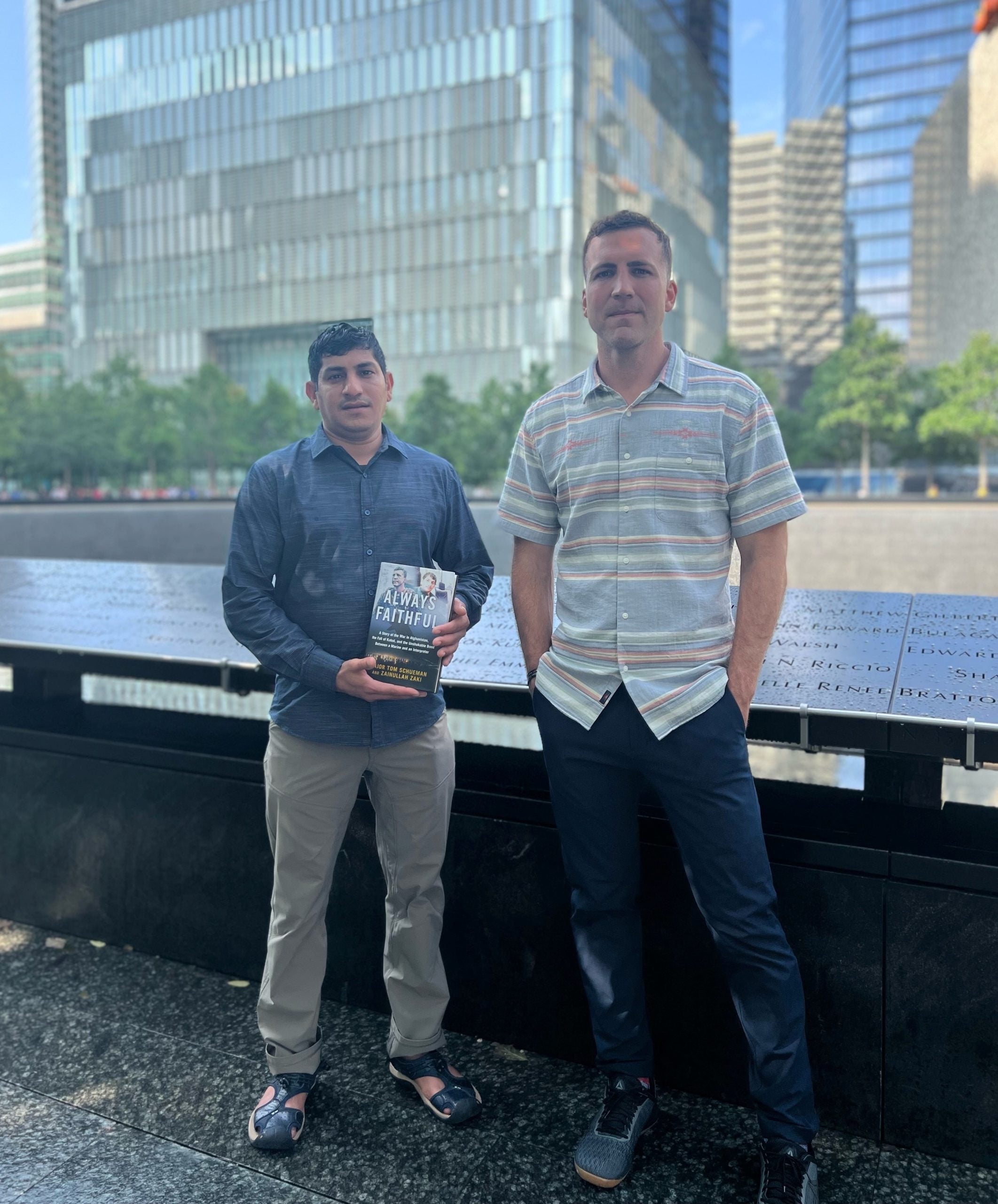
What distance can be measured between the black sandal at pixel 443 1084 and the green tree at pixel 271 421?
62974 mm

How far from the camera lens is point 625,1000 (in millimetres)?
2750

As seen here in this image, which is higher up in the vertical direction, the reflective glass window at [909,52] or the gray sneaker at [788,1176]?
the reflective glass window at [909,52]

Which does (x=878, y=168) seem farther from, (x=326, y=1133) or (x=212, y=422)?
(x=326, y=1133)

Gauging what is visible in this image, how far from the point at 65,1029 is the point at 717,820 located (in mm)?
2491

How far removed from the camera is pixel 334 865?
9.96 ft

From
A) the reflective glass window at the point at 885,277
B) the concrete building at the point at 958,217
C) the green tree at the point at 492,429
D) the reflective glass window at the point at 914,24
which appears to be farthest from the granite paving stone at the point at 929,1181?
the reflective glass window at the point at 914,24

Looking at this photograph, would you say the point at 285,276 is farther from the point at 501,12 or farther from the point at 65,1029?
the point at 65,1029

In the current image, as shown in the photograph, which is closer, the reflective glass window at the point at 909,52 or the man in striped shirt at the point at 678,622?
the man in striped shirt at the point at 678,622

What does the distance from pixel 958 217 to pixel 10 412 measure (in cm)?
7124

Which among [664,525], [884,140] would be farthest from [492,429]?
[884,140]

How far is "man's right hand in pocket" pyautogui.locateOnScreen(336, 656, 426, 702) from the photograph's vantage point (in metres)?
2.73

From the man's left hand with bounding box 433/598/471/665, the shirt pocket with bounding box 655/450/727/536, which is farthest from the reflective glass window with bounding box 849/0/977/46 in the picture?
the man's left hand with bounding box 433/598/471/665

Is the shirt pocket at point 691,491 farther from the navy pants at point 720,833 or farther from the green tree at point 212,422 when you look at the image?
the green tree at point 212,422

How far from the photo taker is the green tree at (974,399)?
154 ft
